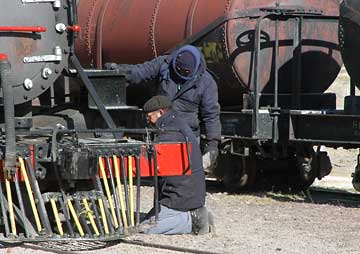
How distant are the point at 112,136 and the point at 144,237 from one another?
1.03 meters

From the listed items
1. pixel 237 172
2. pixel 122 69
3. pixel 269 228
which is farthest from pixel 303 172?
pixel 122 69

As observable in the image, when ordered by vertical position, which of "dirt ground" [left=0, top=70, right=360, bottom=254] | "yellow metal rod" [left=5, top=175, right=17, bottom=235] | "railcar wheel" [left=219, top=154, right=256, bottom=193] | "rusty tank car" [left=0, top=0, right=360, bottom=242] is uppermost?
"rusty tank car" [left=0, top=0, right=360, bottom=242]

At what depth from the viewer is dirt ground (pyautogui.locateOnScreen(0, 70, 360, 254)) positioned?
7727 mm

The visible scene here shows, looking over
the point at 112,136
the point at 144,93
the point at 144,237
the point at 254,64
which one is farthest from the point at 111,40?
the point at 144,237

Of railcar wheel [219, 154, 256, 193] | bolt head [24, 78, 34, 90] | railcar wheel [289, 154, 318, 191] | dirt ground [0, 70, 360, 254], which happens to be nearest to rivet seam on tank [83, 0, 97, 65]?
dirt ground [0, 70, 360, 254]

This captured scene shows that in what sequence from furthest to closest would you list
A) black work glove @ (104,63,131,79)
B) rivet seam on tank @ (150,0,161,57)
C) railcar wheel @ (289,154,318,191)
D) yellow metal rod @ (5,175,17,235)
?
rivet seam on tank @ (150,0,161,57)
railcar wheel @ (289,154,318,191)
black work glove @ (104,63,131,79)
yellow metal rod @ (5,175,17,235)

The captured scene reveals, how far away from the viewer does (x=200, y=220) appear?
8250 millimetres

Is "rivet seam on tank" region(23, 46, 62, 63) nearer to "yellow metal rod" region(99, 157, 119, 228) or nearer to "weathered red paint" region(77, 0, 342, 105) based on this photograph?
"yellow metal rod" region(99, 157, 119, 228)

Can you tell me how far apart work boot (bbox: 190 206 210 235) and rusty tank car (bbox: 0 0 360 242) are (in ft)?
A: 1.70

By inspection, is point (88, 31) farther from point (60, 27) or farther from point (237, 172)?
point (60, 27)

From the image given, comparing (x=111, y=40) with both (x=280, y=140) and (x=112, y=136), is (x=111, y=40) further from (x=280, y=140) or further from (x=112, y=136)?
(x=112, y=136)

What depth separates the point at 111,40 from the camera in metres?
12.5

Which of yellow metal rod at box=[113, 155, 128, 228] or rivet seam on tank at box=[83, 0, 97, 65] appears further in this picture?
rivet seam on tank at box=[83, 0, 97, 65]

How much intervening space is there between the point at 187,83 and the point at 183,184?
130cm
